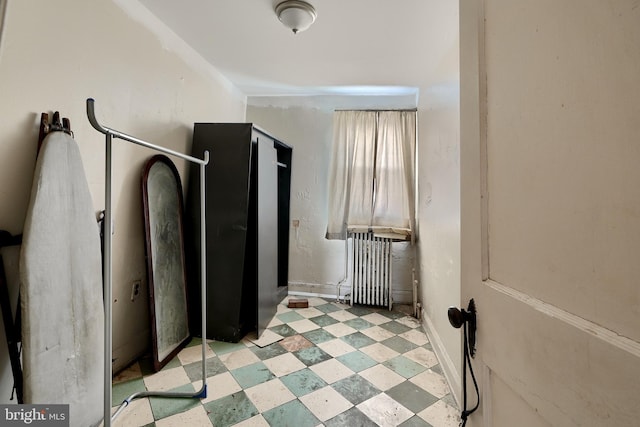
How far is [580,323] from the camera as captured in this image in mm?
389

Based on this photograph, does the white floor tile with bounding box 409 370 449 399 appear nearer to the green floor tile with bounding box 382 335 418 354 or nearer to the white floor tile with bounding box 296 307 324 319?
the green floor tile with bounding box 382 335 418 354

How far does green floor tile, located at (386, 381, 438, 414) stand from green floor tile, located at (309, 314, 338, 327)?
3.22 feet

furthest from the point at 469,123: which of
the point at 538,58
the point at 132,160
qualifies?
the point at 132,160

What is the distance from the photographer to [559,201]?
440 millimetres

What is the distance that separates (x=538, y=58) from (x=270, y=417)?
1.85m

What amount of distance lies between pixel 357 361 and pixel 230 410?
3.11ft

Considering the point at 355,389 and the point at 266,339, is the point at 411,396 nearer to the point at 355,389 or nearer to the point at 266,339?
the point at 355,389

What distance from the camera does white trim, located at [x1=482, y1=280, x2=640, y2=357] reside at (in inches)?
12.8

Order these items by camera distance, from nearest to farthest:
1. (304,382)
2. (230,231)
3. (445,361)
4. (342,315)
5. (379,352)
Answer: (304,382), (445,361), (379,352), (230,231), (342,315)

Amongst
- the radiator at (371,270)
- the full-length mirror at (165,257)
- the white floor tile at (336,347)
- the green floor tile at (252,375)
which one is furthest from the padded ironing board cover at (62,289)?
the radiator at (371,270)

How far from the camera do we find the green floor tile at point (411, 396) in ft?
5.01

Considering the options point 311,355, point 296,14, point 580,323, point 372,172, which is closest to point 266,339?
point 311,355

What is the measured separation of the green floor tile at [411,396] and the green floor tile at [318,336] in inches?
28.8

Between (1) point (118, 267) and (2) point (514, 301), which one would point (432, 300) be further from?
(1) point (118, 267)
